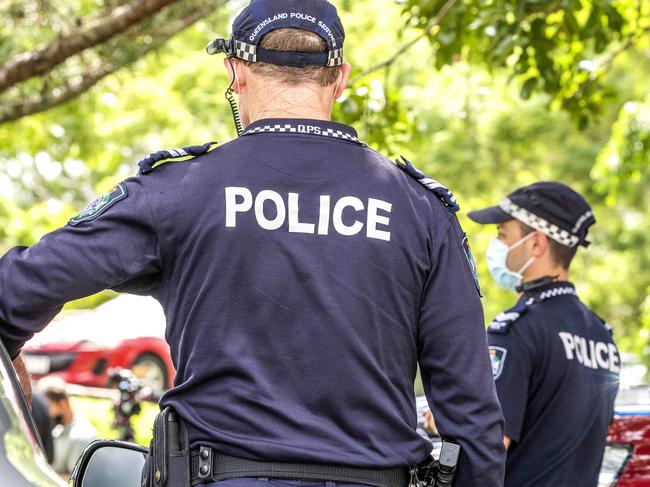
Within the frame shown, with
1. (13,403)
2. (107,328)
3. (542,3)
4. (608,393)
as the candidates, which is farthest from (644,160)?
(107,328)

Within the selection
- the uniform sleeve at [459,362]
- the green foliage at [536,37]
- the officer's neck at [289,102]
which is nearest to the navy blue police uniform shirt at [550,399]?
the uniform sleeve at [459,362]

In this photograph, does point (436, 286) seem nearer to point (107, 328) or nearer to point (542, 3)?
point (542, 3)

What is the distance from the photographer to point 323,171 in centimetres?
235

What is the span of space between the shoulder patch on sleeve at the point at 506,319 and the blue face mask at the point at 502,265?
31cm

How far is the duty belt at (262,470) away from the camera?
222 centimetres

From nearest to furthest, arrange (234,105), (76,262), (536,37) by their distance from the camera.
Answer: (76,262) → (234,105) → (536,37)

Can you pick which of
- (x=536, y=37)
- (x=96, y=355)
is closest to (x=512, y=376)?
(x=536, y=37)

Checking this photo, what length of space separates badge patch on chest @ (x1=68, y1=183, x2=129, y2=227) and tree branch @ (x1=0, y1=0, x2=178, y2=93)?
4.39 metres

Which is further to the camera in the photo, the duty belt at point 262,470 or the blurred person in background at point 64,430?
the blurred person in background at point 64,430

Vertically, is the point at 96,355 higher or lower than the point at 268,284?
lower

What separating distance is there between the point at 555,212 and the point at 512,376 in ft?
2.65

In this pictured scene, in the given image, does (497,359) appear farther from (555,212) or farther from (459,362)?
(459,362)

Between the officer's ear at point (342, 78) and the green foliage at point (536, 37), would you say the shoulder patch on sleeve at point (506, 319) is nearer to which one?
the officer's ear at point (342, 78)

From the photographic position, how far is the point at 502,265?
14.2 feet
